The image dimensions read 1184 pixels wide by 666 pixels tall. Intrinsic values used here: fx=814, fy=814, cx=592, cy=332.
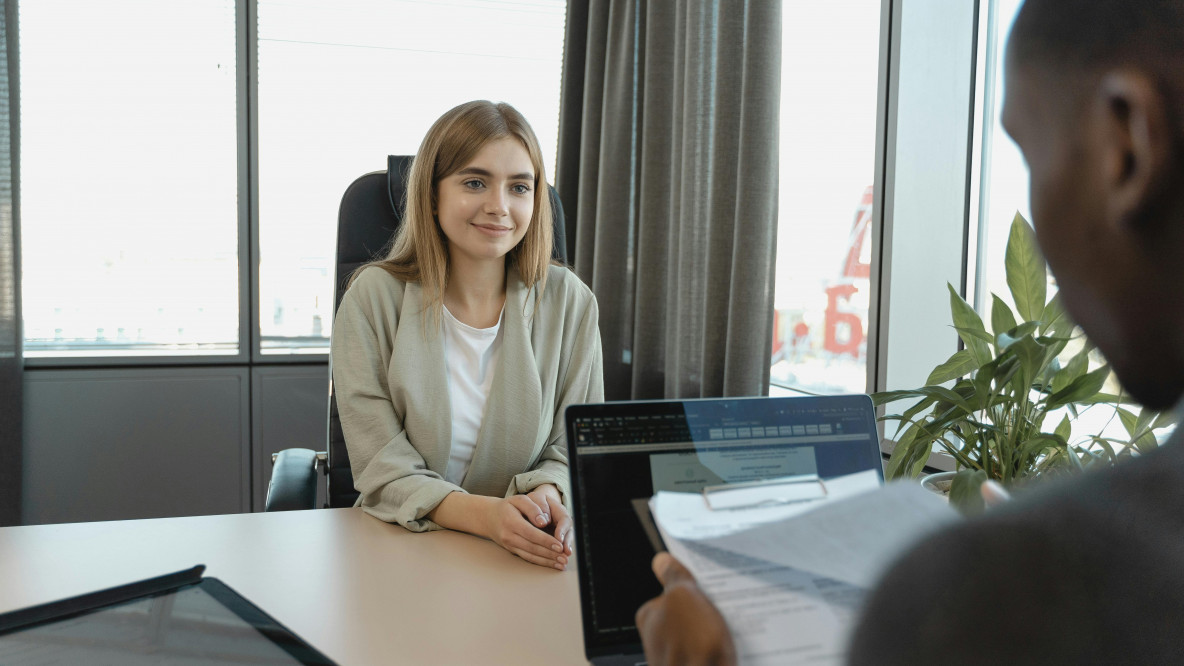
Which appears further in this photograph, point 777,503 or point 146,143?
point 146,143

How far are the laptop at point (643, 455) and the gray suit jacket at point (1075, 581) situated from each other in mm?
434

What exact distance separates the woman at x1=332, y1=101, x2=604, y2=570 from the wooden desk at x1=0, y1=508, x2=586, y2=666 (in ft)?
0.68

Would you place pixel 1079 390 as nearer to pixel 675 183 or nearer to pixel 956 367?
pixel 956 367

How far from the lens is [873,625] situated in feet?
0.76

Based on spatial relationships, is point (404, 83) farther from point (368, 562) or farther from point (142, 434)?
point (368, 562)

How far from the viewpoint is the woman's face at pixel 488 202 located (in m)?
1.44

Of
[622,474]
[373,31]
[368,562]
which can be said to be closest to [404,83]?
[373,31]

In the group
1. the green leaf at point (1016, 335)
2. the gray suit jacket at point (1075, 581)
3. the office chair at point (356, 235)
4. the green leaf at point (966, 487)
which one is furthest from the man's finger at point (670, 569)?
the office chair at point (356, 235)

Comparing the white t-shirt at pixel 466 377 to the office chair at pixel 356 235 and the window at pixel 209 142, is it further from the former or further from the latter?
the window at pixel 209 142

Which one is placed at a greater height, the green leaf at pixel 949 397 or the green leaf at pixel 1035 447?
the green leaf at pixel 949 397

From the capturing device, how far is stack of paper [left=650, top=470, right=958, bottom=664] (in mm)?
307

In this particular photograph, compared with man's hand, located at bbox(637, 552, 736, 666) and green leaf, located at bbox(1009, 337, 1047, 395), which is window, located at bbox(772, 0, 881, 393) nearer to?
green leaf, located at bbox(1009, 337, 1047, 395)

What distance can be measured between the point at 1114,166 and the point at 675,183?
6.39 feet

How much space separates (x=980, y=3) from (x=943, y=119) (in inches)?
9.6
